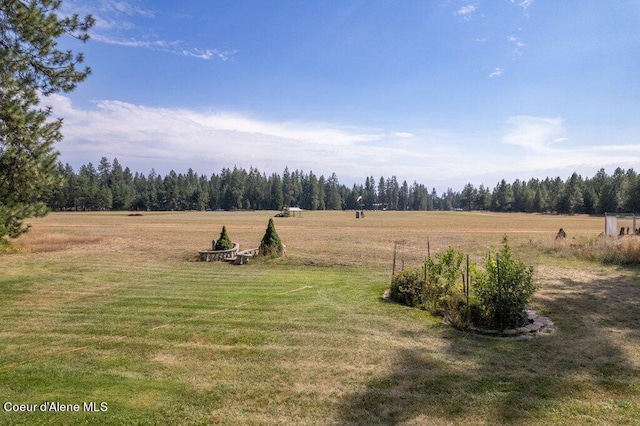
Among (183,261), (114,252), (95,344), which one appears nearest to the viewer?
(95,344)

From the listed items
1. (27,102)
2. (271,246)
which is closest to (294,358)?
(27,102)

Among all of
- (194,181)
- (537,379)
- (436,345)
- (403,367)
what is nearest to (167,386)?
(403,367)

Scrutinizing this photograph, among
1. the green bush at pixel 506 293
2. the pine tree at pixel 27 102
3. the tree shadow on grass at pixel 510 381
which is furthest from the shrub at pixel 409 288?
the pine tree at pixel 27 102

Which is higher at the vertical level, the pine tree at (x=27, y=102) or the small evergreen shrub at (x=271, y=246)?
the pine tree at (x=27, y=102)

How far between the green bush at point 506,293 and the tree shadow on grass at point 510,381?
64 cm

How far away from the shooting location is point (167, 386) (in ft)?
16.4

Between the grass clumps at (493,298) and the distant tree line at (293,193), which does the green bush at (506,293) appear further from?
the distant tree line at (293,193)

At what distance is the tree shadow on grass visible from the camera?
14.3 feet

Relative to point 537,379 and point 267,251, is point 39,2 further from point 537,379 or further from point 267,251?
point 267,251

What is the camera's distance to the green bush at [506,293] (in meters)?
7.56

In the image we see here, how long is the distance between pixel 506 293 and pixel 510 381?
280 centimetres

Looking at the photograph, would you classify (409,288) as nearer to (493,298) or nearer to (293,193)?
(493,298)

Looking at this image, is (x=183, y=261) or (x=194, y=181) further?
(x=194, y=181)

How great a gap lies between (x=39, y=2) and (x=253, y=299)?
27.5ft
